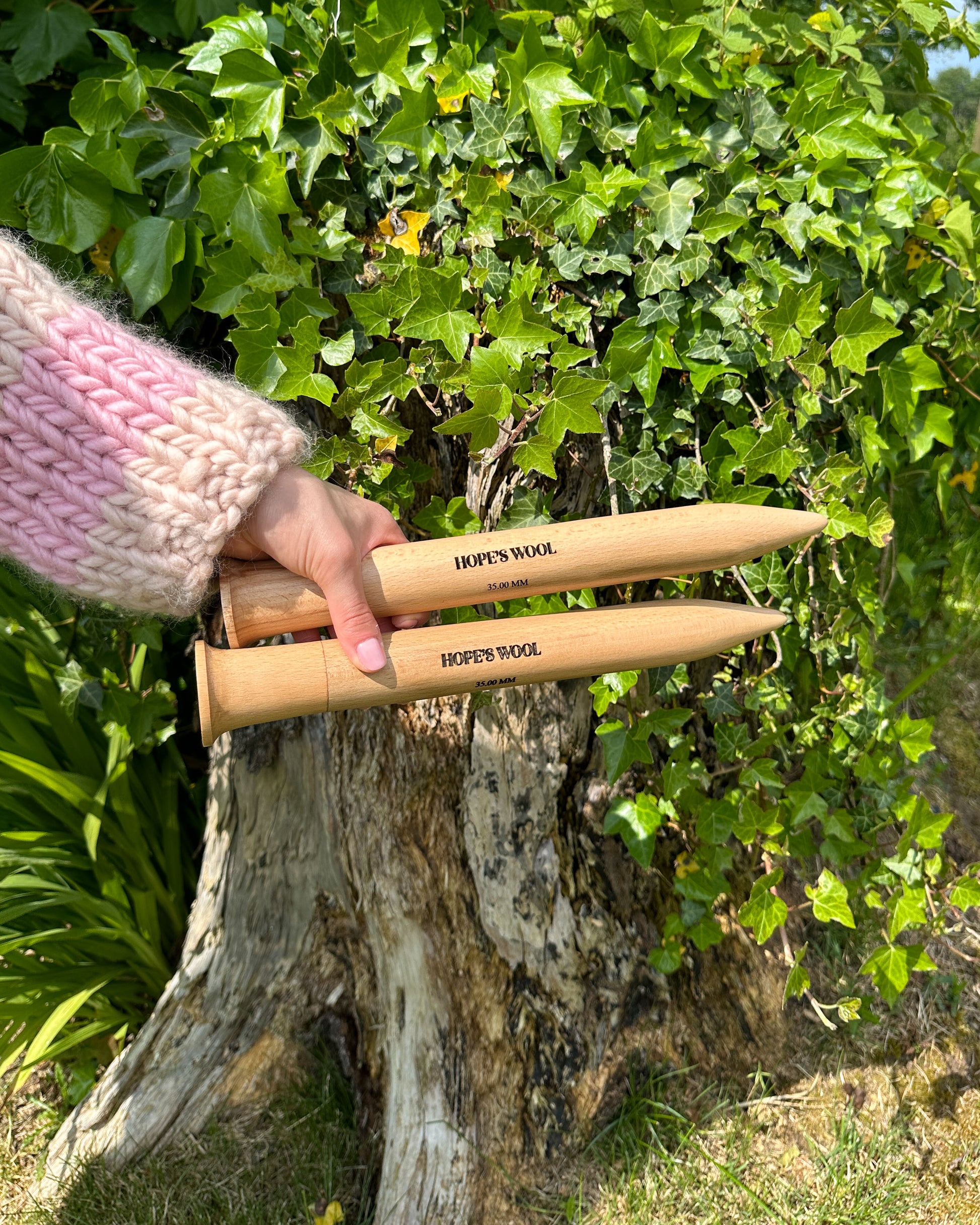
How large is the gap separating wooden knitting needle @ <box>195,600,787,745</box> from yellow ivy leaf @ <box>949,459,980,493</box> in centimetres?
172

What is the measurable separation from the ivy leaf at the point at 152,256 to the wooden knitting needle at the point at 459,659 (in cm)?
62

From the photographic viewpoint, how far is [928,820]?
1.65 metres

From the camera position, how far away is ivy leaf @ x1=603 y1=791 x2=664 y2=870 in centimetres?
164

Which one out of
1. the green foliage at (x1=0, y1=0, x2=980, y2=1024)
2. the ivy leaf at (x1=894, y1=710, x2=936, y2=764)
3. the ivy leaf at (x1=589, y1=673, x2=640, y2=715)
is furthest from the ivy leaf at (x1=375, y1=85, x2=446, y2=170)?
the ivy leaf at (x1=894, y1=710, x2=936, y2=764)

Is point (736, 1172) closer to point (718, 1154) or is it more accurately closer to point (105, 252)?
point (718, 1154)

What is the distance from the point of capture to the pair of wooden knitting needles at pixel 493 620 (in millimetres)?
1078

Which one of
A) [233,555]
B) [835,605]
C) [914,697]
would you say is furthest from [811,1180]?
[233,555]

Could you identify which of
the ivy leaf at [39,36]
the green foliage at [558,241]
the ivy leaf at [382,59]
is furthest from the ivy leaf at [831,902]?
the ivy leaf at [39,36]

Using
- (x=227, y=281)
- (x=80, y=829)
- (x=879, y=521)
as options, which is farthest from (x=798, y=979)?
(x=80, y=829)

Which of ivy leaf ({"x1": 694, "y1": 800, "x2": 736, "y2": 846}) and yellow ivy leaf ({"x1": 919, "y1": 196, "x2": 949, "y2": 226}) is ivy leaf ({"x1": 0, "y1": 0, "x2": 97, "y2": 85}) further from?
ivy leaf ({"x1": 694, "y1": 800, "x2": 736, "y2": 846})

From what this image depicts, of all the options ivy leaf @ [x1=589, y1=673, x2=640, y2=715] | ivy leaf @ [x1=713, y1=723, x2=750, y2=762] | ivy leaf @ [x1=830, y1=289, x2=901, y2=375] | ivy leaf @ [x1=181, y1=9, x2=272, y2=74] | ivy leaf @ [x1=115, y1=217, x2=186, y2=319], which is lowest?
ivy leaf @ [x1=713, y1=723, x2=750, y2=762]

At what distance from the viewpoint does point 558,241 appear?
4.37 feet

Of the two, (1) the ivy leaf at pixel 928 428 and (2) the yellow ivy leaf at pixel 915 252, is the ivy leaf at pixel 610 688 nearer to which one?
(1) the ivy leaf at pixel 928 428

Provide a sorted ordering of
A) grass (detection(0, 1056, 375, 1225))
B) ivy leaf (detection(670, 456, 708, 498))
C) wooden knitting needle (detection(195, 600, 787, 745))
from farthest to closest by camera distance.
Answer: grass (detection(0, 1056, 375, 1225)) < ivy leaf (detection(670, 456, 708, 498)) < wooden knitting needle (detection(195, 600, 787, 745))
